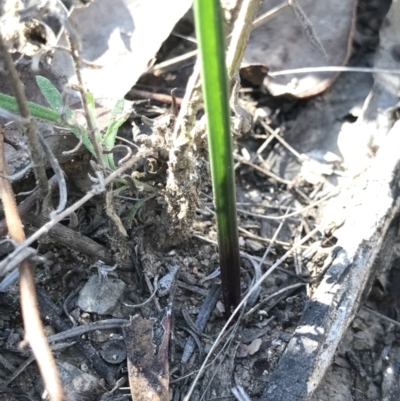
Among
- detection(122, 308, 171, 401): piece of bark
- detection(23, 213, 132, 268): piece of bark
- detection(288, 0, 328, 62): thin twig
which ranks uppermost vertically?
detection(288, 0, 328, 62): thin twig

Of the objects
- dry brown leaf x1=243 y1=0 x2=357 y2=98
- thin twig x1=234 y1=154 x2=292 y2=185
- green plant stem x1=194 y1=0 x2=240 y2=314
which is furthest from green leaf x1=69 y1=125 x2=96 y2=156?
dry brown leaf x1=243 y1=0 x2=357 y2=98

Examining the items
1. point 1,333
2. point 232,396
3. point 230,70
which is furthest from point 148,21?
point 232,396

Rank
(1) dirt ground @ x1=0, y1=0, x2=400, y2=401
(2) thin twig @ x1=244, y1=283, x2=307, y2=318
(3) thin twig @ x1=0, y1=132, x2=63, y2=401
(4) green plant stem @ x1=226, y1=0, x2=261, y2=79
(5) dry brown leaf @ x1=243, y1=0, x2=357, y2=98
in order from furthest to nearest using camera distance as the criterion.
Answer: (5) dry brown leaf @ x1=243, y1=0, x2=357, y2=98, (2) thin twig @ x1=244, y1=283, x2=307, y2=318, (1) dirt ground @ x1=0, y1=0, x2=400, y2=401, (4) green plant stem @ x1=226, y1=0, x2=261, y2=79, (3) thin twig @ x1=0, y1=132, x2=63, y2=401

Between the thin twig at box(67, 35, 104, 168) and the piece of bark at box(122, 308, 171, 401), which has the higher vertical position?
the thin twig at box(67, 35, 104, 168)

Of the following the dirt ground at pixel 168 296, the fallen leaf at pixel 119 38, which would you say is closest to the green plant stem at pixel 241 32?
the dirt ground at pixel 168 296

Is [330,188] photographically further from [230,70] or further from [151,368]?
[151,368]

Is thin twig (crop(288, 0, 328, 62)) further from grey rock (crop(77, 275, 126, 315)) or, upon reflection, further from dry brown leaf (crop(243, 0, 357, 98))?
grey rock (crop(77, 275, 126, 315))

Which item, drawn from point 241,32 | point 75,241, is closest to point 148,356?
point 75,241
